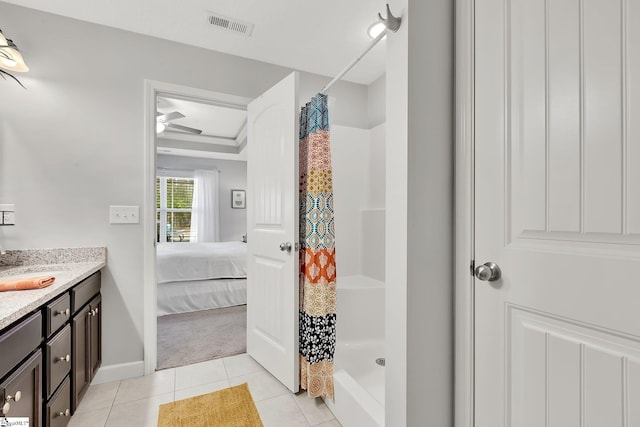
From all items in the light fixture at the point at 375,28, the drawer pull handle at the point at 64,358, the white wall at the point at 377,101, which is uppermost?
the light fixture at the point at 375,28

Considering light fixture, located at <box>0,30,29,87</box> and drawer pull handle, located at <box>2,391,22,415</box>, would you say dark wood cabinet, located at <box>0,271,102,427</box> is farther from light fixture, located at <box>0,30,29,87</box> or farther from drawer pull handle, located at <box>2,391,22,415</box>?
light fixture, located at <box>0,30,29,87</box>

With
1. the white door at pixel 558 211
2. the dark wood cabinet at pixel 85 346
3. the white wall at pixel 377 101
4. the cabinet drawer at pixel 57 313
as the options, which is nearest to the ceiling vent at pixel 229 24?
the white wall at pixel 377 101

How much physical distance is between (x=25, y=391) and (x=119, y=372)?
1181 mm

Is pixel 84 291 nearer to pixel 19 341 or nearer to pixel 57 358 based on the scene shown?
pixel 57 358

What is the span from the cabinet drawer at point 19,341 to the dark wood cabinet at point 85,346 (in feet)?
1.47

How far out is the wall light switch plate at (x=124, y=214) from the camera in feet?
6.79

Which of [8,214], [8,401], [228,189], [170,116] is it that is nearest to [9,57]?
[8,214]

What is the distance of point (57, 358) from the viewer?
133 cm

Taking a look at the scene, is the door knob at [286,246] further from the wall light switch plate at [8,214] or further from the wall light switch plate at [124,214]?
the wall light switch plate at [8,214]

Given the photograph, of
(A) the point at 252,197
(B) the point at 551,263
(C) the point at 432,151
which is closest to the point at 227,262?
(A) the point at 252,197

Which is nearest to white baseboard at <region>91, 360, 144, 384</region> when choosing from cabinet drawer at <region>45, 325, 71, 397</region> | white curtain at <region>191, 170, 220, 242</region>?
cabinet drawer at <region>45, 325, 71, 397</region>

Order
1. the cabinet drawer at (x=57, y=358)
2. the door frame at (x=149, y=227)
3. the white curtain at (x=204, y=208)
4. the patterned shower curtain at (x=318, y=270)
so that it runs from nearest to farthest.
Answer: the cabinet drawer at (x=57, y=358) → the patterned shower curtain at (x=318, y=270) → the door frame at (x=149, y=227) → the white curtain at (x=204, y=208)

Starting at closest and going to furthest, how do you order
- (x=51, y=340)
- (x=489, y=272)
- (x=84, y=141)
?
(x=489, y=272) < (x=51, y=340) < (x=84, y=141)

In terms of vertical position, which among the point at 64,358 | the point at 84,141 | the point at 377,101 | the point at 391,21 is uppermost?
the point at 377,101
